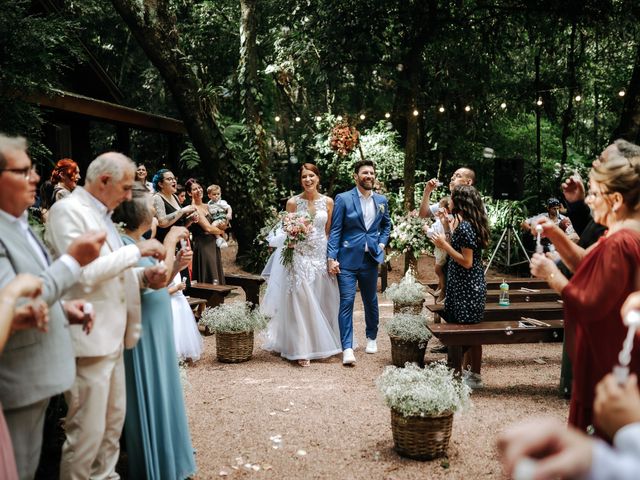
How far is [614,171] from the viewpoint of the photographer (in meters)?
2.47

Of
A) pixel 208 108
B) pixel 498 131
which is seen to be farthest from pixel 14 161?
pixel 498 131

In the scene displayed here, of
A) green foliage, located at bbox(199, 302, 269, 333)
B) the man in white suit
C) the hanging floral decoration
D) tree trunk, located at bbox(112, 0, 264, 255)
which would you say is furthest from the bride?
the hanging floral decoration

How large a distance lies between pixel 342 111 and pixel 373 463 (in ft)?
42.4

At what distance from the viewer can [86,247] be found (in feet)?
7.27

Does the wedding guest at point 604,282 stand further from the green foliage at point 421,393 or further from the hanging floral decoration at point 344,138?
the hanging floral decoration at point 344,138

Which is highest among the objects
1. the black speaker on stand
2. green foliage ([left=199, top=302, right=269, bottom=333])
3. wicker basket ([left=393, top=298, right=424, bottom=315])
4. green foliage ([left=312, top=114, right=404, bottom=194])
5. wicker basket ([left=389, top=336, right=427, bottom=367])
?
green foliage ([left=312, top=114, right=404, bottom=194])

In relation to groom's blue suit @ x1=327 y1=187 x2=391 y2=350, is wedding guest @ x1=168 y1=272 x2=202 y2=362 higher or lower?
lower

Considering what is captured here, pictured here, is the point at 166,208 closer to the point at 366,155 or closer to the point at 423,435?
the point at 423,435

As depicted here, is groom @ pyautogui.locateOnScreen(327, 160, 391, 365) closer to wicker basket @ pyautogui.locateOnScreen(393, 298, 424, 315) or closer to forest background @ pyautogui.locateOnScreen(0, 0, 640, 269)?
wicker basket @ pyautogui.locateOnScreen(393, 298, 424, 315)

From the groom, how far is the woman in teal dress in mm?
2957

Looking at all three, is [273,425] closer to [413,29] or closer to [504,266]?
[504,266]

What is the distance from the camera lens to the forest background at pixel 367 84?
37.0 ft

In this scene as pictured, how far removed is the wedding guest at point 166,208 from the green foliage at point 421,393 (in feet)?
11.4

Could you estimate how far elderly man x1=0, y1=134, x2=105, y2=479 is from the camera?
6.91 feet
